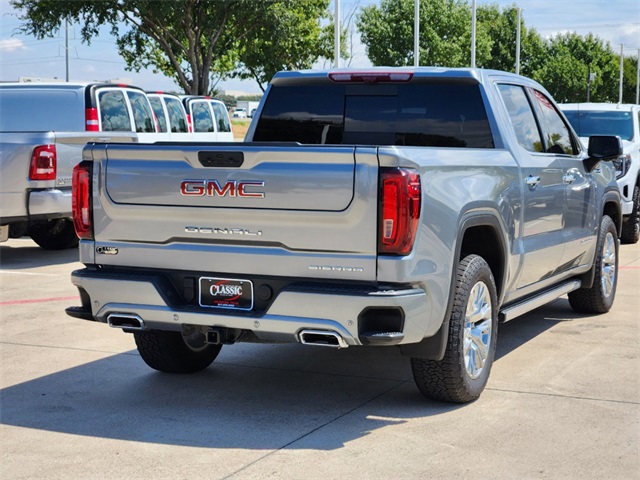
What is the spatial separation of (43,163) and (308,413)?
7.25 metres

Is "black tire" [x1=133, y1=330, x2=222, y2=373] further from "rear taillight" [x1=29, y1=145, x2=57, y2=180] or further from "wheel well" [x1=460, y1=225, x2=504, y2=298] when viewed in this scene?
"rear taillight" [x1=29, y1=145, x2=57, y2=180]

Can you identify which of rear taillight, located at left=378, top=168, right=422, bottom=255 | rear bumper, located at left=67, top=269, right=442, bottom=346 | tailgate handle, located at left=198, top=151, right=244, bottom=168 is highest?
tailgate handle, located at left=198, top=151, right=244, bottom=168

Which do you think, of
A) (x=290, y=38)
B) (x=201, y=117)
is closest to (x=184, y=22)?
(x=290, y=38)

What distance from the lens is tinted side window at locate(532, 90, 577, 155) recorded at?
752cm

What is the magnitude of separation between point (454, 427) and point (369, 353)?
6.01 ft

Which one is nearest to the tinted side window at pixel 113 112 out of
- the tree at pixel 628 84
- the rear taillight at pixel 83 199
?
the rear taillight at pixel 83 199

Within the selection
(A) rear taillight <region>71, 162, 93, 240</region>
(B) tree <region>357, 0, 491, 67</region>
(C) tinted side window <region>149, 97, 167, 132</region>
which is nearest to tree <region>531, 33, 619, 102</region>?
(B) tree <region>357, 0, 491, 67</region>

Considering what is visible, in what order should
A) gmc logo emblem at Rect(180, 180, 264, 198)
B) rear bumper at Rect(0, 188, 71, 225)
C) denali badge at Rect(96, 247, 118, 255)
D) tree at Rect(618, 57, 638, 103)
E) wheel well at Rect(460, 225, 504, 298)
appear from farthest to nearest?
tree at Rect(618, 57, 638, 103)
rear bumper at Rect(0, 188, 71, 225)
wheel well at Rect(460, 225, 504, 298)
denali badge at Rect(96, 247, 118, 255)
gmc logo emblem at Rect(180, 180, 264, 198)

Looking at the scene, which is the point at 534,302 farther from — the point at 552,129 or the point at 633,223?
the point at 633,223

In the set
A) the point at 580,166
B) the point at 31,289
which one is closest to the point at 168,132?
the point at 31,289

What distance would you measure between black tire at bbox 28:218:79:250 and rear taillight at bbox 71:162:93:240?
785 centimetres

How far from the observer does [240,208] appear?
538cm

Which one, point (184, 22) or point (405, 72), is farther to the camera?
point (184, 22)

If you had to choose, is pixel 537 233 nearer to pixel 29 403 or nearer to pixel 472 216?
pixel 472 216
